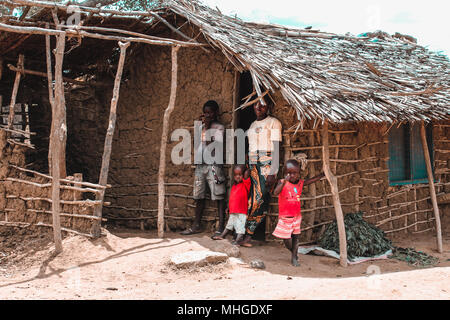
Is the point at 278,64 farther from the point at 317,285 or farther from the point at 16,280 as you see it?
the point at 16,280

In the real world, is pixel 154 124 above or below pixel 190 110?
below

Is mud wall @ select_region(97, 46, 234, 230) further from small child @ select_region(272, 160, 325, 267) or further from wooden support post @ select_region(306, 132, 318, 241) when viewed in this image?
small child @ select_region(272, 160, 325, 267)

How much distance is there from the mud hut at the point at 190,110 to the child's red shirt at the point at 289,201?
48cm

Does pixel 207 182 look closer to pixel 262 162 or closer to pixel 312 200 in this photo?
pixel 262 162

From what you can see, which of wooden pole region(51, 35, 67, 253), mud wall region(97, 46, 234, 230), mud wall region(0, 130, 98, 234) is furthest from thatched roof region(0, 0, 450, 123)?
mud wall region(0, 130, 98, 234)

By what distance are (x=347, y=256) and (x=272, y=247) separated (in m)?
Result: 0.98

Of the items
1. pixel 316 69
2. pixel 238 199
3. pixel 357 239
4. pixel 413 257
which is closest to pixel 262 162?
pixel 238 199

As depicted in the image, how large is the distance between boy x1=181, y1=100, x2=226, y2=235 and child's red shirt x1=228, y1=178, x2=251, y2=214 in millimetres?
289

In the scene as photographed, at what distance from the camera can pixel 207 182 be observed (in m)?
6.48

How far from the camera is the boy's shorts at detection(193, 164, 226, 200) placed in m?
6.28

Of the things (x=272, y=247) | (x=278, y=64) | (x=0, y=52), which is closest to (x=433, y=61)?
(x=278, y=64)

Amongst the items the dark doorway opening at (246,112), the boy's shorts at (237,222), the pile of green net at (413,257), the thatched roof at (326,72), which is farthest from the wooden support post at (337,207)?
the dark doorway opening at (246,112)

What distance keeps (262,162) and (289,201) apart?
73 cm

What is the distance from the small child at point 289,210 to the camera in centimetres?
538
